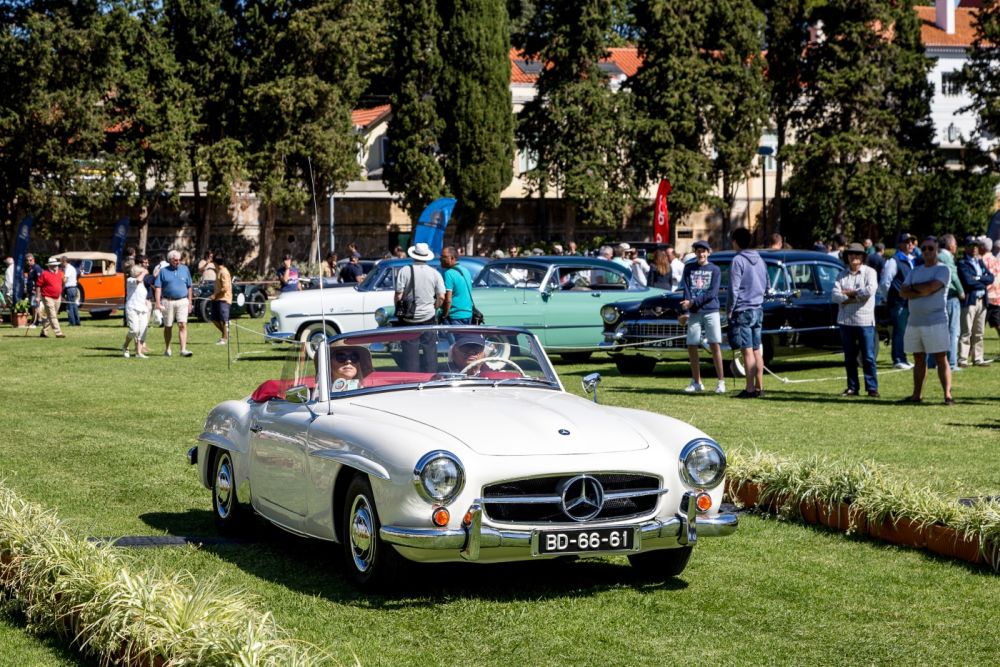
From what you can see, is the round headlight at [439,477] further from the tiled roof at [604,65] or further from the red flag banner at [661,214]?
the tiled roof at [604,65]

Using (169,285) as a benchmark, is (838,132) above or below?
above

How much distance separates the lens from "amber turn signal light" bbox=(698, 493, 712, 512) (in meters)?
7.16

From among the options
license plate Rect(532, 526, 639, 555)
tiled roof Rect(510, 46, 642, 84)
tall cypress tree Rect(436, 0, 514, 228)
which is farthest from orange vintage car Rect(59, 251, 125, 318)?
license plate Rect(532, 526, 639, 555)

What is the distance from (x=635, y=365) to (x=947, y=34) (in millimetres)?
68576

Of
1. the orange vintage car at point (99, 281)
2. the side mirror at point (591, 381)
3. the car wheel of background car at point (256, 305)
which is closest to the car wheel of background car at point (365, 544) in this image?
the side mirror at point (591, 381)

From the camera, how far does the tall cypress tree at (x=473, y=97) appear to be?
54.6m

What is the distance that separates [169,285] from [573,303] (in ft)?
23.9

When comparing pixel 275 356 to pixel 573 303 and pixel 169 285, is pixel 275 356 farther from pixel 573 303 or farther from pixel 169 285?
pixel 573 303

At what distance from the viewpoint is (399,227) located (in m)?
63.2

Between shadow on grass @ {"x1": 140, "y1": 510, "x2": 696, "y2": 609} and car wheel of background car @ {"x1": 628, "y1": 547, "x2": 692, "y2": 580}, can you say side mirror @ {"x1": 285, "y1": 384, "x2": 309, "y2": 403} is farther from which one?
car wheel of background car @ {"x1": 628, "y1": 547, "x2": 692, "y2": 580}

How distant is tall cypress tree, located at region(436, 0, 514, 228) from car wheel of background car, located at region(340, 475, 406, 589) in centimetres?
4821

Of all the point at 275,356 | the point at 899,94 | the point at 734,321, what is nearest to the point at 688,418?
the point at 734,321

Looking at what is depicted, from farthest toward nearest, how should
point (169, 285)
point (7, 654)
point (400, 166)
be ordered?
point (400, 166) → point (169, 285) → point (7, 654)

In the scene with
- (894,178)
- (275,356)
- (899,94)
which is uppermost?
(899,94)
